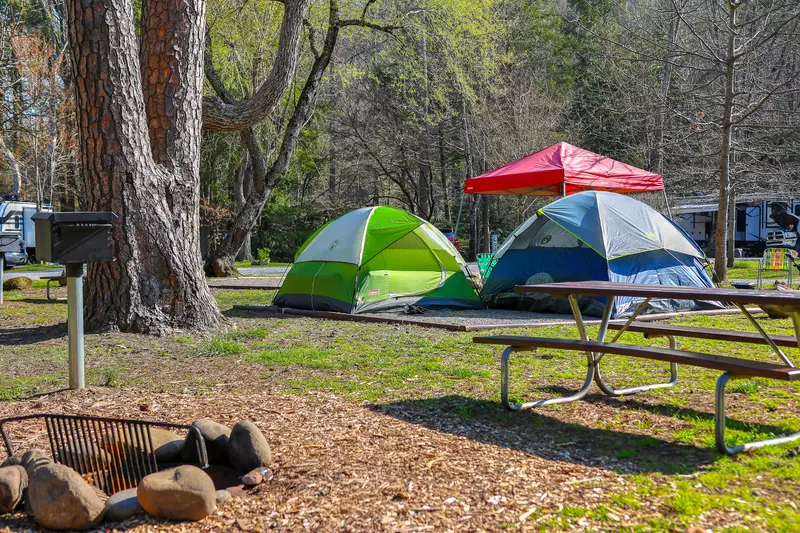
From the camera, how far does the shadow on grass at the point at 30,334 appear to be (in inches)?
304

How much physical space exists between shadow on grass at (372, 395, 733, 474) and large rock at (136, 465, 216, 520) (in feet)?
5.06

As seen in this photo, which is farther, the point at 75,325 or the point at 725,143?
the point at 725,143

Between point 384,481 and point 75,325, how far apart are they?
2916 millimetres

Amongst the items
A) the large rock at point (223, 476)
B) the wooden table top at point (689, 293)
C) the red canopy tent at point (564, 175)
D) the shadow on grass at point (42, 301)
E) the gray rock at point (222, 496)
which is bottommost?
the large rock at point (223, 476)

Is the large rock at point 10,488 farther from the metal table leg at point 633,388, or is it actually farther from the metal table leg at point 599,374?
the metal table leg at point 633,388

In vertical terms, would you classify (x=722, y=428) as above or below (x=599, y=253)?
below

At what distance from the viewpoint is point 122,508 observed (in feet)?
10.4

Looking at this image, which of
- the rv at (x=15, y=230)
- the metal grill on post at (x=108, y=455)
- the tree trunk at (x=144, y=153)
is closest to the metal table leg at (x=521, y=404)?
the metal grill on post at (x=108, y=455)

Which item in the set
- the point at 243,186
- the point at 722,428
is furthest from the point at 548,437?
the point at 243,186

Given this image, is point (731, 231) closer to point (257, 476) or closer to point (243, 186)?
point (243, 186)

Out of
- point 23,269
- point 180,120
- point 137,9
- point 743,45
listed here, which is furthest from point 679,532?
point 23,269

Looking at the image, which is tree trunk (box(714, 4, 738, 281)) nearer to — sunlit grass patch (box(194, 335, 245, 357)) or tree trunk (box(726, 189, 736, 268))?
tree trunk (box(726, 189, 736, 268))

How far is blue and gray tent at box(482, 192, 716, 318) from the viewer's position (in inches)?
391

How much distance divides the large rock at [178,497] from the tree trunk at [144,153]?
4617mm
